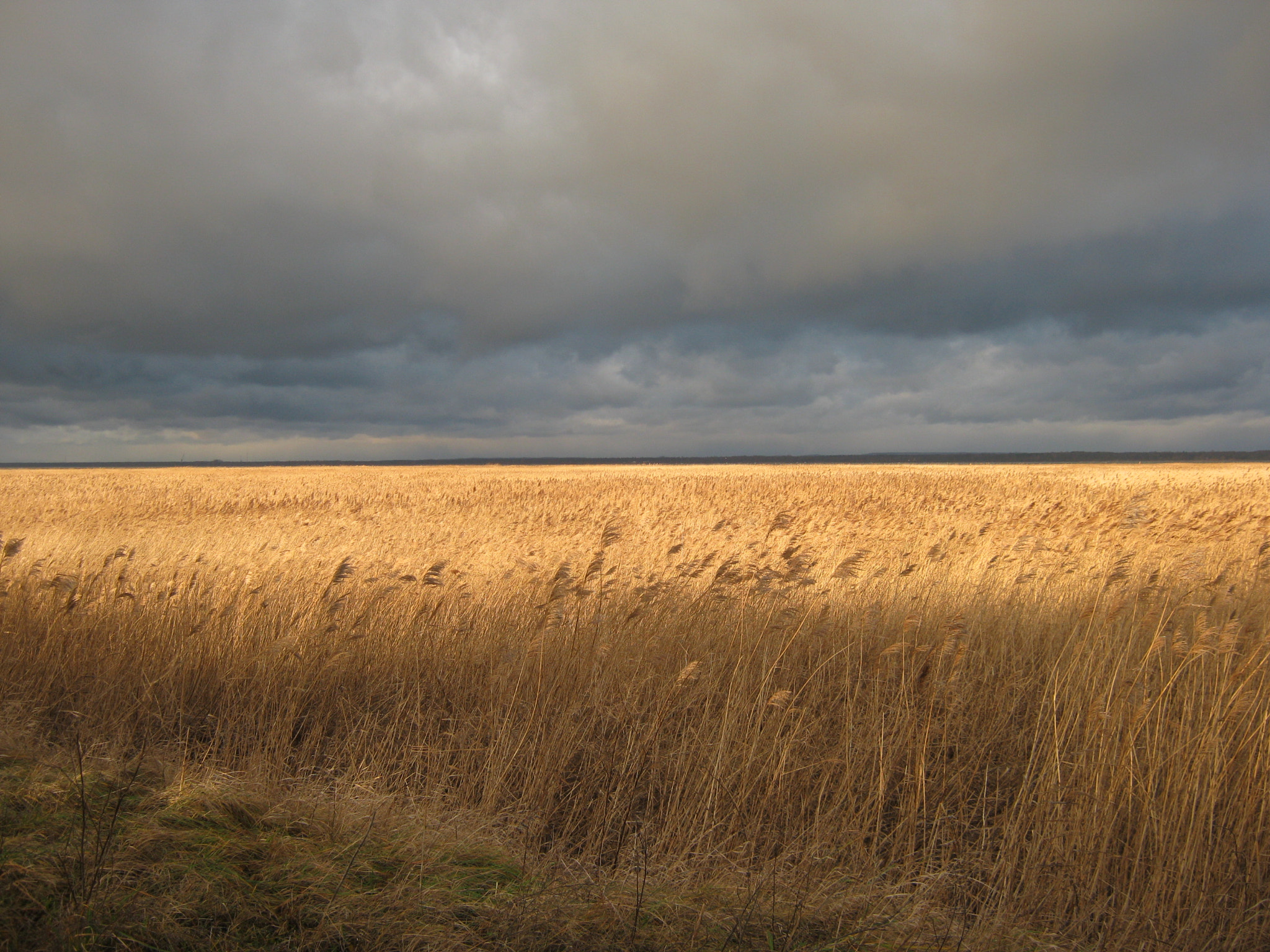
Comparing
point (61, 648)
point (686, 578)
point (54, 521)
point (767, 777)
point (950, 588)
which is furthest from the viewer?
point (54, 521)

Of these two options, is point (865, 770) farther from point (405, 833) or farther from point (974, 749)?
point (405, 833)

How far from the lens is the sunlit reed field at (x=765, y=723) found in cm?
353

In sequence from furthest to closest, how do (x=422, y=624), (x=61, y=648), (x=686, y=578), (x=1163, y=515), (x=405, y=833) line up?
(x=1163, y=515) → (x=686, y=578) → (x=422, y=624) → (x=61, y=648) → (x=405, y=833)

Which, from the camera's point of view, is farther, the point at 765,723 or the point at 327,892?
the point at 765,723

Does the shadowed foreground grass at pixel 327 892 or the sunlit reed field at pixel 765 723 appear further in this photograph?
the sunlit reed field at pixel 765 723

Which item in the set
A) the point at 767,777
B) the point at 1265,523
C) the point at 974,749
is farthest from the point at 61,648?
the point at 1265,523

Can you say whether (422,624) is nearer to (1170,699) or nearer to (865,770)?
(865,770)

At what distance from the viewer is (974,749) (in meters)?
4.71

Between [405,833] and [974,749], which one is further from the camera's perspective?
[974,749]

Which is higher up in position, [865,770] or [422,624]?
[422,624]

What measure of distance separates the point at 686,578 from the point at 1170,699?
5363 millimetres

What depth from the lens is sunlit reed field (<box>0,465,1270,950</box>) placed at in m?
3.53

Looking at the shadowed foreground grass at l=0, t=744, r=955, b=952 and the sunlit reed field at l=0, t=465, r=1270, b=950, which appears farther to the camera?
the sunlit reed field at l=0, t=465, r=1270, b=950

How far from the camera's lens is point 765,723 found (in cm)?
499
